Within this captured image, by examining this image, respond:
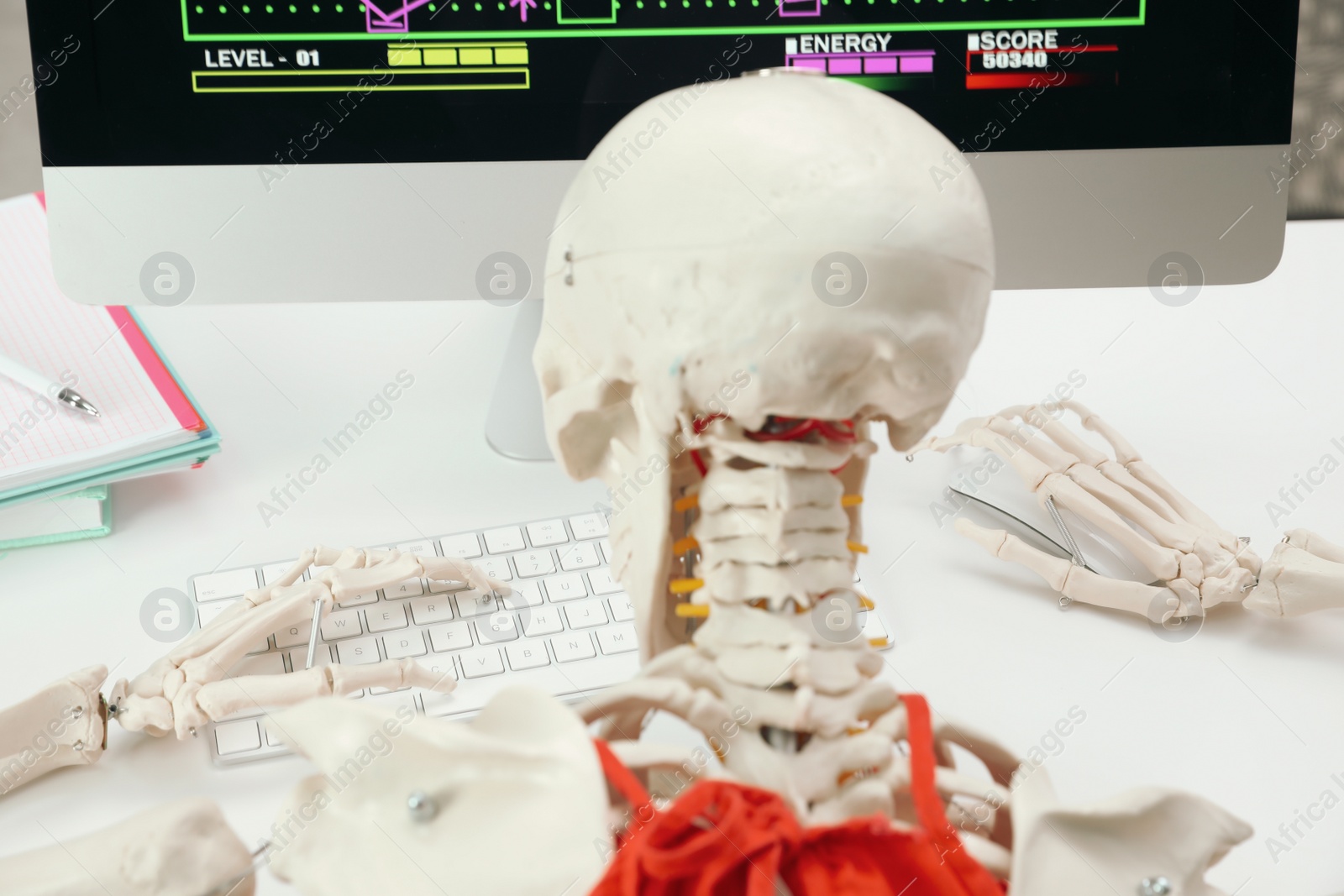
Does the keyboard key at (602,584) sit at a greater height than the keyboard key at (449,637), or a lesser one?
greater

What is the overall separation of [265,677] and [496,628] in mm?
137

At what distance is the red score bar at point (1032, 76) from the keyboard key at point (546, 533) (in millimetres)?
391

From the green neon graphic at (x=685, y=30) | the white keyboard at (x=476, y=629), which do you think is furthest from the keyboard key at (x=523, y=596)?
the green neon graphic at (x=685, y=30)

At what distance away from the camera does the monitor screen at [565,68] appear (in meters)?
0.76

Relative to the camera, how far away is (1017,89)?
799mm

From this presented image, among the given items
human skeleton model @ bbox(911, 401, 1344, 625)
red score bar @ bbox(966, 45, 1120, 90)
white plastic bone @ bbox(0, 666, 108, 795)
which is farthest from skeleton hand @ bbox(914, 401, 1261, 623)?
white plastic bone @ bbox(0, 666, 108, 795)

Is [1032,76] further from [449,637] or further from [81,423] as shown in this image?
[81,423]

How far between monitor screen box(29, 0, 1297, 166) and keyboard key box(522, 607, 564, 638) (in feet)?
0.96

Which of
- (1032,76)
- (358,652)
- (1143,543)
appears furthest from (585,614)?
(1032,76)

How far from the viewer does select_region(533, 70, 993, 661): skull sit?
409 mm

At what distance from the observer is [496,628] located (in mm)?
723

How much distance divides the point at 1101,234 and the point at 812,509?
17.8 inches

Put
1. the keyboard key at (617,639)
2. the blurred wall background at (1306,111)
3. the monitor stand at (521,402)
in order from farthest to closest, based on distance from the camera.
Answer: the blurred wall background at (1306,111)
the monitor stand at (521,402)
the keyboard key at (617,639)

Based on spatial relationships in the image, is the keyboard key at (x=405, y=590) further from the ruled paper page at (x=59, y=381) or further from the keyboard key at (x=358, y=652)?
the ruled paper page at (x=59, y=381)
